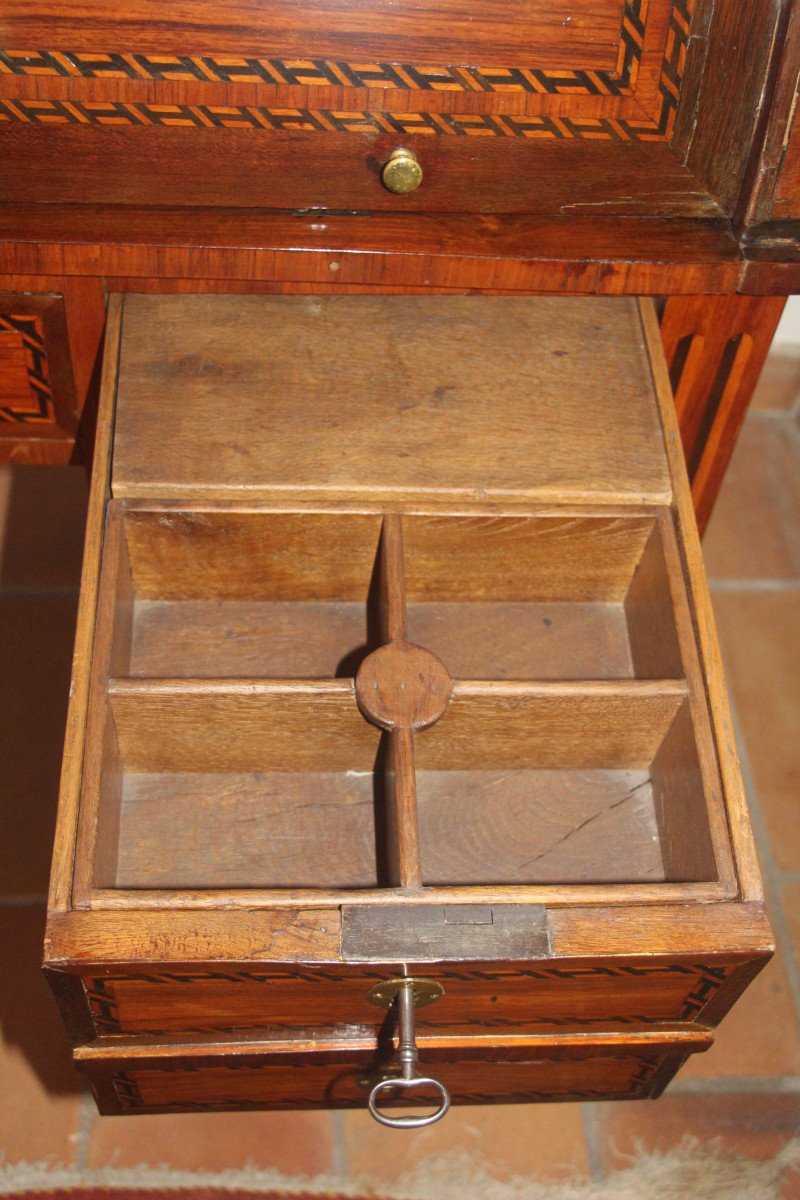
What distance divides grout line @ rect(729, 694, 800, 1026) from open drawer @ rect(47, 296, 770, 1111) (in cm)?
32

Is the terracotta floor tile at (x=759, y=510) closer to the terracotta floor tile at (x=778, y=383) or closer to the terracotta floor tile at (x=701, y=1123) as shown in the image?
the terracotta floor tile at (x=778, y=383)

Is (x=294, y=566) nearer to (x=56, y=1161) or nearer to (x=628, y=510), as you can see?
(x=628, y=510)

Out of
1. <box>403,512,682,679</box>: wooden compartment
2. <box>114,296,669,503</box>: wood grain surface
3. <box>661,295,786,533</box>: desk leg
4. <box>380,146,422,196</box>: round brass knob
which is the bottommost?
<box>403,512,682,679</box>: wooden compartment

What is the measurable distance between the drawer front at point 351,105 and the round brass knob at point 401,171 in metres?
0.01

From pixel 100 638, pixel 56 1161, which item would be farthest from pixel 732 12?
pixel 56 1161

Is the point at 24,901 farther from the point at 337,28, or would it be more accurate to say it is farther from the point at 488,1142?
the point at 337,28

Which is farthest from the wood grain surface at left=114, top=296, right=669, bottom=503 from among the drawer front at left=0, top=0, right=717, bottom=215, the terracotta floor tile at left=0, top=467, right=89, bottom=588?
the terracotta floor tile at left=0, top=467, right=89, bottom=588

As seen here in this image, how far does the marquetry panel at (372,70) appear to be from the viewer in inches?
41.5

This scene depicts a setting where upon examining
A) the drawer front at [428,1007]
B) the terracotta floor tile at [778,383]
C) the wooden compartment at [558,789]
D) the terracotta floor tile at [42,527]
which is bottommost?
the drawer front at [428,1007]

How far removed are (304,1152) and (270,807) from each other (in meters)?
0.43

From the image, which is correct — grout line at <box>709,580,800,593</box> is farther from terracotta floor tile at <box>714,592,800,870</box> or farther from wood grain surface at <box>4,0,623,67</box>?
wood grain surface at <box>4,0,623,67</box>

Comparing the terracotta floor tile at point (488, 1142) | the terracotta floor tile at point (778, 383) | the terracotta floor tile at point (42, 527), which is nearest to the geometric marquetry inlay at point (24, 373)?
the terracotta floor tile at point (42, 527)

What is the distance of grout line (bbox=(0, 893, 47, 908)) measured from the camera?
1.48 meters

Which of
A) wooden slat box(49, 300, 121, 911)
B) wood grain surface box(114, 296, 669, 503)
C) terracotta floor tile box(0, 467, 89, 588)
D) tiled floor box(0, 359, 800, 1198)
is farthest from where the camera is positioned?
terracotta floor tile box(0, 467, 89, 588)
